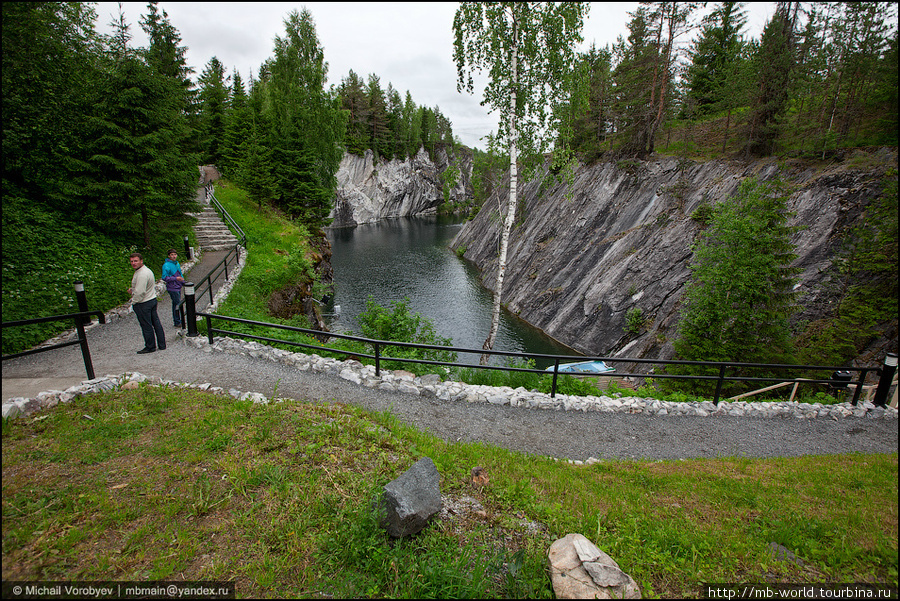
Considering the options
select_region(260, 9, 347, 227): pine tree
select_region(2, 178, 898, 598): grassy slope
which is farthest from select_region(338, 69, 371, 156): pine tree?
select_region(2, 178, 898, 598): grassy slope

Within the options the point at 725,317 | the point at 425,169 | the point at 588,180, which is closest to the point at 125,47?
the point at 725,317

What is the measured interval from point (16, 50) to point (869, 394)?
23.7m

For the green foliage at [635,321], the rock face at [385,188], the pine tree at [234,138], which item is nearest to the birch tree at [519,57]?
the green foliage at [635,321]

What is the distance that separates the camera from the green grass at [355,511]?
322cm

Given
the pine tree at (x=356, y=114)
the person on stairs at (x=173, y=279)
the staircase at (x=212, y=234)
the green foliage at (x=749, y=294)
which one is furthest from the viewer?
the pine tree at (x=356, y=114)

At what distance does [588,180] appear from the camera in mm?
33062

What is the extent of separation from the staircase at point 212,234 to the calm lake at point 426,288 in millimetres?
6950

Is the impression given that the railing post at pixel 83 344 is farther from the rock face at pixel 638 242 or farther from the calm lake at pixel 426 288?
the rock face at pixel 638 242

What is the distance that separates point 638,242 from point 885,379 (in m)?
17.5

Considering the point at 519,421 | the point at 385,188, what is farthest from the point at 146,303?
the point at 385,188

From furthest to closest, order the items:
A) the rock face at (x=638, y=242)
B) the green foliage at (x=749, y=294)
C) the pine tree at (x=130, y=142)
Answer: the rock face at (x=638, y=242), the pine tree at (x=130, y=142), the green foliage at (x=749, y=294)

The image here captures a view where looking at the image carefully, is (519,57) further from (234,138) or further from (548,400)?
(234,138)

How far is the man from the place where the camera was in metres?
7.93

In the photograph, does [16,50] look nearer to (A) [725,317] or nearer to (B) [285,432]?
(B) [285,432]
